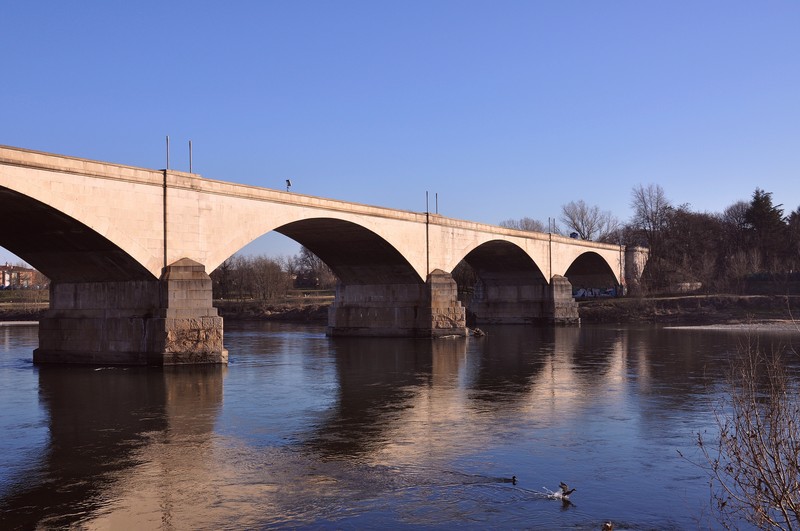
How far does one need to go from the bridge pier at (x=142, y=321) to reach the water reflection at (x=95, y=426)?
3.51 ft

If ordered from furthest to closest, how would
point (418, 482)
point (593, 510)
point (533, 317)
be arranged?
point (533, 317), point (418, 482), point (593, 510)

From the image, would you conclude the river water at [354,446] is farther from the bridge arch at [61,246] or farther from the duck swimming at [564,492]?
the bridge arch at [61,246]

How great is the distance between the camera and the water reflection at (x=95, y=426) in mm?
10703

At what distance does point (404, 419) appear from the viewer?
1723 cm

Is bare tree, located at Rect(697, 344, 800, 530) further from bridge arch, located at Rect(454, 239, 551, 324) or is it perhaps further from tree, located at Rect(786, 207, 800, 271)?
tree, located at Rect(786, 207, 800, 271)

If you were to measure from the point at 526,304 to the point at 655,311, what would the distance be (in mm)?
11866

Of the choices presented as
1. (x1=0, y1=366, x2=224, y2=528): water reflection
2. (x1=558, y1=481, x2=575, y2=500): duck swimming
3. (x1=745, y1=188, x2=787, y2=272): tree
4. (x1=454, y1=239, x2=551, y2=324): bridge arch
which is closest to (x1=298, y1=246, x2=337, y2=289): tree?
(x1=454, y1=239, x2=551, y2=324): bridge arch

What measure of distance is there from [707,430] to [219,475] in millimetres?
9680

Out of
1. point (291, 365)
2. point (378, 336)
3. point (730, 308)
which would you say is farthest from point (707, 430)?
point (730, 308)

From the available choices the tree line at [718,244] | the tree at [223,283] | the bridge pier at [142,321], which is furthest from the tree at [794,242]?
the bridge pier at [142,321]

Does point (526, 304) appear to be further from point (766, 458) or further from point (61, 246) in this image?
point (766, 458)

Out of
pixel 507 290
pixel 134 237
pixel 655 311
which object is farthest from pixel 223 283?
pixel 134 237

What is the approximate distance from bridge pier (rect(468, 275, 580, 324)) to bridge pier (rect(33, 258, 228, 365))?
39148mm

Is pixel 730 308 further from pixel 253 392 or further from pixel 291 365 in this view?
pixel 253 392
